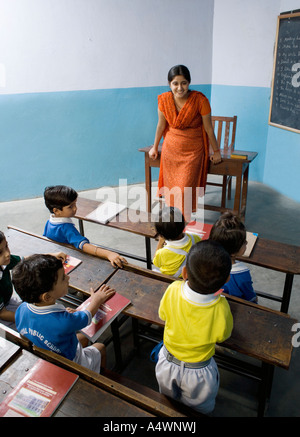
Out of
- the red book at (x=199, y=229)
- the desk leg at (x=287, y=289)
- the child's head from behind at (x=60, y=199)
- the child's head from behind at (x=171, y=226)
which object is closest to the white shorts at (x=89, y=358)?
the child's head from behind at (x=171, y=226)

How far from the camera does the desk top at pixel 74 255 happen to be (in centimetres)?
171

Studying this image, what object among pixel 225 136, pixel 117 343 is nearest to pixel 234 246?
pixel 117 343

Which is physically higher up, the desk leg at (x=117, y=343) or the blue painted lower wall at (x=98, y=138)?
the blue painted lower wall at (x=98, y=138)

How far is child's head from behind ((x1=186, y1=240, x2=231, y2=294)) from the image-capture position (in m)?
1.15

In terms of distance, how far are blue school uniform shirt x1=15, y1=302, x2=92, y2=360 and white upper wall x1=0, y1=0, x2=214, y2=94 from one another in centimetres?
350

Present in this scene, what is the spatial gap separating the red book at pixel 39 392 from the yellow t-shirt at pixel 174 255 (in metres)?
0.87

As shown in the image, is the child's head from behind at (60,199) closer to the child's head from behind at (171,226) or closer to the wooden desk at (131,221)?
the wooden desk at (131,221)

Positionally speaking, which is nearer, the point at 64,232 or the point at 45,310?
the point at 45,310

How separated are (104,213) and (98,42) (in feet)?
8.77

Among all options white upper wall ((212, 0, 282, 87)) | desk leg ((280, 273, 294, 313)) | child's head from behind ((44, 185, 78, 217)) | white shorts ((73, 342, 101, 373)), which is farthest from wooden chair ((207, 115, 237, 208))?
white shorts ((73, 342, 101, 373))

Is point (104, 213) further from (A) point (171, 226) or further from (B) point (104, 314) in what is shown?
(B) point (104, 314)

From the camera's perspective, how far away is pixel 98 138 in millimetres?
4543
